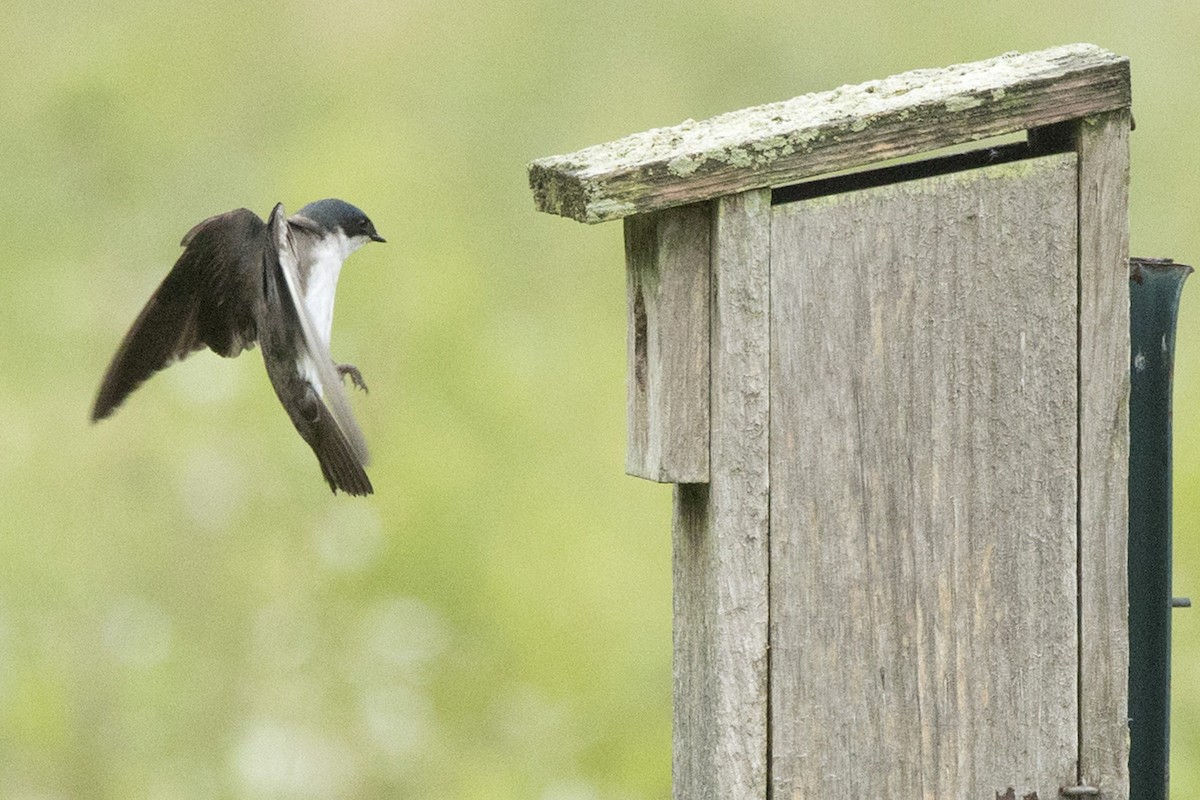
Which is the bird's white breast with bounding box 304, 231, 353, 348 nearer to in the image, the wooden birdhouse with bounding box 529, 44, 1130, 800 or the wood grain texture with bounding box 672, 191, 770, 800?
the wooden birdhouse with bounding box 529, 44, 1130, 800

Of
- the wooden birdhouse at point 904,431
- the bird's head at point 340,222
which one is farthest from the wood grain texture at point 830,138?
the bird's head at point 340,222

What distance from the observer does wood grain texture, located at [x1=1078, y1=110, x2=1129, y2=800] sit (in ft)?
6.04

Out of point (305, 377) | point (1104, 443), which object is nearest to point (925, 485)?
point (1104, 443)

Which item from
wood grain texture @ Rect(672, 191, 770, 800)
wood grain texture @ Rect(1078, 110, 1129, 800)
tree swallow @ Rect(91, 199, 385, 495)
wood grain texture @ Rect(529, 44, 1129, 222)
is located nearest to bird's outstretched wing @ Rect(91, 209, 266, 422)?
tree swallow @ Rect(91, 199, 385, 495)

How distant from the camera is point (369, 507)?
141 inches

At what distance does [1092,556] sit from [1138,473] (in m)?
0.25

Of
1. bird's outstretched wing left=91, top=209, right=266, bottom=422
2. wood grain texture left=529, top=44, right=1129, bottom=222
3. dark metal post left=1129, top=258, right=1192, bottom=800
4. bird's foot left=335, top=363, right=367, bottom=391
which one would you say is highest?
wood grain texture left=529, top=44, right=1129, bottom=222

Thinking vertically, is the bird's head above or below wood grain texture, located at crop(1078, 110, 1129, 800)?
above

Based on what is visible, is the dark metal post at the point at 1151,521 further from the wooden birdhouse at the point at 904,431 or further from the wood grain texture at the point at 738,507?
the wood grain texture at the point at 738,507

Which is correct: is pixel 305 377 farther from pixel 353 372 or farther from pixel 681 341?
pixel 681 341

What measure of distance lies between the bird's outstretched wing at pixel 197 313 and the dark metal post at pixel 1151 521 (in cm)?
120

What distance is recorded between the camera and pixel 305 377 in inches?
94.8

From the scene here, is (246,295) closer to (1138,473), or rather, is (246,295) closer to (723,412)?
(723,412)

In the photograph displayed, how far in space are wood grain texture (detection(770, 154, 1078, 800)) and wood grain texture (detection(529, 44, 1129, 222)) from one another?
5 centimetres
